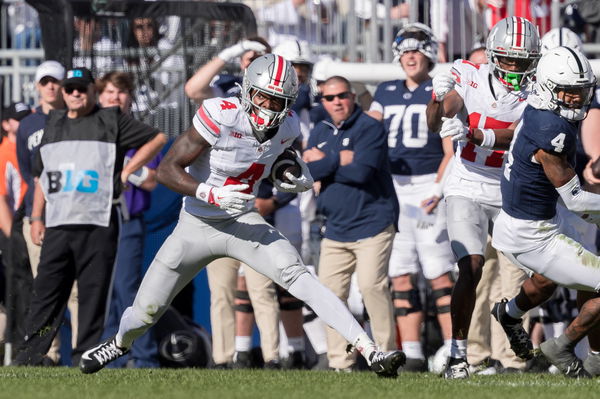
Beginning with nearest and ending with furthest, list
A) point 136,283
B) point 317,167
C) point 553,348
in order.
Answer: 1. point 553,348
2. point 317,167
3. point 136,283

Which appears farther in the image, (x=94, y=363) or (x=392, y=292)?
(x=392, y=292)

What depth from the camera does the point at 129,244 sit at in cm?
1007

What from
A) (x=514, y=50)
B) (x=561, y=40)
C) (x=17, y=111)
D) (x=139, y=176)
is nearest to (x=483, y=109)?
(x=514, y=50)

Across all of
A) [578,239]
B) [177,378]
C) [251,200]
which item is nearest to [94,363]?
[177,378]

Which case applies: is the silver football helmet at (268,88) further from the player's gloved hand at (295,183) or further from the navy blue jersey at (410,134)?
the navy blue jersey at (410,134)

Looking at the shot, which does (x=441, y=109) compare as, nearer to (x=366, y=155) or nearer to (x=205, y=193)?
(x=366, y=155)

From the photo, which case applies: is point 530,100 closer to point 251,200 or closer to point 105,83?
point 251,200

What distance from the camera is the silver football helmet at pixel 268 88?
7305 mm

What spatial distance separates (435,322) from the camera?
10.2 metres

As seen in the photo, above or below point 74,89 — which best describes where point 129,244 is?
below

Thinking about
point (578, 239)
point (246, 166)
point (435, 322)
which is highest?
point (246, 166)

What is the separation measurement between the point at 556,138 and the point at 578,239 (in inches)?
33.2

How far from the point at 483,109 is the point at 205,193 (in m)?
2.02

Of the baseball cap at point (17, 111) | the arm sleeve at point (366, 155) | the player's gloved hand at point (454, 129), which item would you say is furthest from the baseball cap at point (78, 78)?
the player's gloved hand at point (454, 129)
